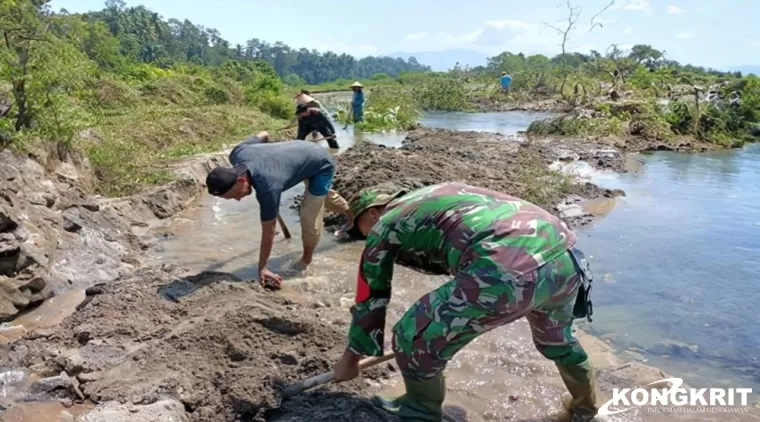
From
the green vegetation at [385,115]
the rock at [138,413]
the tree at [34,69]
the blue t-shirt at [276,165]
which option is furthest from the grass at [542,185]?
the green vegetation at [385,115]

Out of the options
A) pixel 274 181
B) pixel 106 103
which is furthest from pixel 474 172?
pixel 106 103

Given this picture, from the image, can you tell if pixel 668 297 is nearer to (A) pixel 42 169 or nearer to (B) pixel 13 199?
(B) pixel 13 199

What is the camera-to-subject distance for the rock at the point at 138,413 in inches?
109

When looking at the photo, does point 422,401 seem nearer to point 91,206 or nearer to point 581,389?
point 581,389

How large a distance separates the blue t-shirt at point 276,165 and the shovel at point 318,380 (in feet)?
5.25

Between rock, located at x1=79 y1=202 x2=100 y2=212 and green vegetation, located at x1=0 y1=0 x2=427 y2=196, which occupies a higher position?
green vegetation, located at x1=0 y1=0 x2=427 y2=196

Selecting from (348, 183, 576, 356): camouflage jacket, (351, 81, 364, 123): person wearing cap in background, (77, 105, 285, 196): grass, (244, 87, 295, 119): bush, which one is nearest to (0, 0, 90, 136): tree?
(77, 105, 285, 196): grass

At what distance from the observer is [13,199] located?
16.3 ft

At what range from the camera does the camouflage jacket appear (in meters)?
2.40

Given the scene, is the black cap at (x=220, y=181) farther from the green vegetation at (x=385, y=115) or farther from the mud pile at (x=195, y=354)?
the green vegetation at (x=385, y=115)

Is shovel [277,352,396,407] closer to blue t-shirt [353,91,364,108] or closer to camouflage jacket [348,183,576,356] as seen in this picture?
camouflage jacket [348,183,576,356]

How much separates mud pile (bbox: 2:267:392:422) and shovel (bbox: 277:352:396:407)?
0.05 meters

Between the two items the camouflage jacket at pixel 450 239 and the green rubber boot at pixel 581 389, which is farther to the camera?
the green rubber boot at pixel 581 389

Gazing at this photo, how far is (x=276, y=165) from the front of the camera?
186 inches
